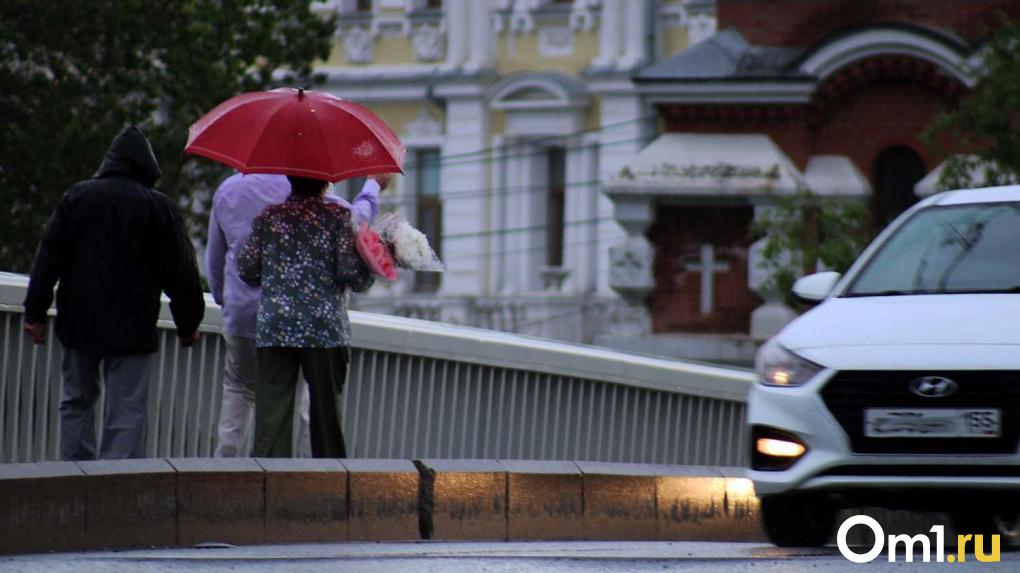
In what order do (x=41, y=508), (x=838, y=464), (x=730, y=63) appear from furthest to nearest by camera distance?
1. (x=730, y=63)
2. (x=838, y=464)
3. (x=41, y=508)

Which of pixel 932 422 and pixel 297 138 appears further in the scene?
pixel 297 138

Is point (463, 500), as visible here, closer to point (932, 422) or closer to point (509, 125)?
point (932, 422)

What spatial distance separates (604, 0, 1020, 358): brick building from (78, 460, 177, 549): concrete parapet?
20.3 m

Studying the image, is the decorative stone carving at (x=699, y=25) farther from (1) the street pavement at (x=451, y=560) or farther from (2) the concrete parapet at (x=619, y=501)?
(1) the street pavement at (x=451, y=560)

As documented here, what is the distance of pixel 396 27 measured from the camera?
1977 inches

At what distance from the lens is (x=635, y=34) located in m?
47.8

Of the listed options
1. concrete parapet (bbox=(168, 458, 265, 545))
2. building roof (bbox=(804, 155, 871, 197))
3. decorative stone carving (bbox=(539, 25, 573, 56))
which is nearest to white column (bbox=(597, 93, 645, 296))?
decorative stone carving (bbox=(539, 25, 573, 56))

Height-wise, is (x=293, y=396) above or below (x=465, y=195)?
above

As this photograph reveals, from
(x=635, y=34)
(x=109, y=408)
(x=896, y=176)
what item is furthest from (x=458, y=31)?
(x=109, y=408)

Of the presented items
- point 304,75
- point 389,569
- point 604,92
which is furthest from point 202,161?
point 604,92

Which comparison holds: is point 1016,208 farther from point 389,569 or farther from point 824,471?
point 389,569

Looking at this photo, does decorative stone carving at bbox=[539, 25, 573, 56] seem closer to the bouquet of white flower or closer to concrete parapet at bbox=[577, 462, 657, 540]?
the bouquet of white flower

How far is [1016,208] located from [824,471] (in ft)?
6.17

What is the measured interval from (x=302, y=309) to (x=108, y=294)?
91 cm
